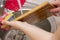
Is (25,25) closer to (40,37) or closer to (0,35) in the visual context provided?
(40,37)

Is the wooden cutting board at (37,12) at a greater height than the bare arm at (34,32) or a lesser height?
greater

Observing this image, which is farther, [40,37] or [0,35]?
[0,35]

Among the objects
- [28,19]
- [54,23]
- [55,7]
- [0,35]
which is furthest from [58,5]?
[0,35]

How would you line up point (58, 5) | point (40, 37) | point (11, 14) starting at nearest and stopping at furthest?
point (40, 37)
point (58, 5)
point (11, 14)

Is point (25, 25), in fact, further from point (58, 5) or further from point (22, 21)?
point (58, 5)

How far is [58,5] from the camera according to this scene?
0.61 m

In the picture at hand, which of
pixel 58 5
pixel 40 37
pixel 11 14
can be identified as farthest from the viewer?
pixel 11 14

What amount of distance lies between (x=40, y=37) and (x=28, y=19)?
0.16 metres

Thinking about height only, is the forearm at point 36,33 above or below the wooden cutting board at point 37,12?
below

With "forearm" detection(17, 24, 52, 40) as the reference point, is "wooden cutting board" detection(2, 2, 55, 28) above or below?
above

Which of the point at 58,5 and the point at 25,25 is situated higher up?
the point at 58,5

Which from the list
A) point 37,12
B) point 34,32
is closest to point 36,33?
point 34,32

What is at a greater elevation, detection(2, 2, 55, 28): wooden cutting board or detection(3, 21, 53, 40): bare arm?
detection(2, 2, 55, 28): wooden cutting board

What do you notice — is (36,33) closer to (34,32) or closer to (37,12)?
(34,32)
